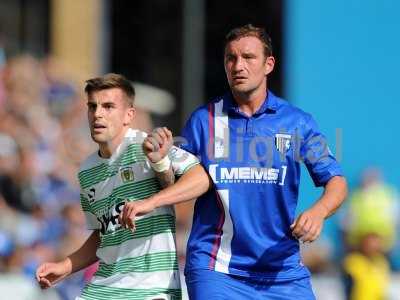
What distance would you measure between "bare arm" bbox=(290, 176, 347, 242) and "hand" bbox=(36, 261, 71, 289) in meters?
1.52

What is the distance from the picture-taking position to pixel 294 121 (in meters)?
6.71

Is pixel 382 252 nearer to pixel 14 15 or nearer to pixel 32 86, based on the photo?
pixel 32 86

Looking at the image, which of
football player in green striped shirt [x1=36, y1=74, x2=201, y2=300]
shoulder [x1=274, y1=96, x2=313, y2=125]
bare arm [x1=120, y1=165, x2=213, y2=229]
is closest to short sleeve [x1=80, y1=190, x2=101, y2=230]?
football player in green striped shirt [x1=36, y1=74, x2=201, y2=300]

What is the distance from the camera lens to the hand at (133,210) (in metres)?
6.19

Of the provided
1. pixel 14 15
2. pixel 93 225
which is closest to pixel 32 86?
pixel 14 15

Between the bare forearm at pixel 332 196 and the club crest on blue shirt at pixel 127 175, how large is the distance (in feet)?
3.54

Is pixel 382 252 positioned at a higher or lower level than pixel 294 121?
lower

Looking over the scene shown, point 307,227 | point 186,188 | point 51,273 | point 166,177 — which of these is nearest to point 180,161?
point 166,177

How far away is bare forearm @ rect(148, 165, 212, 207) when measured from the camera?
6.39 m

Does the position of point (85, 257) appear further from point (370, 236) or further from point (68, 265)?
point (370, 236)

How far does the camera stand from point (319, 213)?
246 inches

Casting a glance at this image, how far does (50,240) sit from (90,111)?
193 inches

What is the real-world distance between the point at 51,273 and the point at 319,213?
172cm

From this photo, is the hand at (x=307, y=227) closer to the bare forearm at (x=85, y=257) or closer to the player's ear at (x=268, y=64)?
the player's ear at (x=268, y=64)
